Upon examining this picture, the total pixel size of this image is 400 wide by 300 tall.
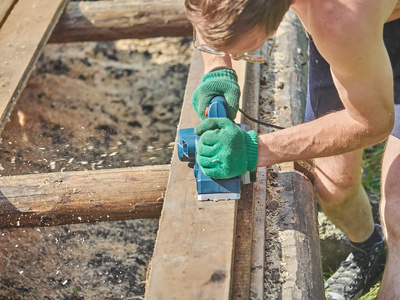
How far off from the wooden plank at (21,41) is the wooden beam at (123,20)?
133mm

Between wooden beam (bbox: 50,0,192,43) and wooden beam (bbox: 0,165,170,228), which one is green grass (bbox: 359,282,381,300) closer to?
wooden beam (bbox: 0,165,170,228)

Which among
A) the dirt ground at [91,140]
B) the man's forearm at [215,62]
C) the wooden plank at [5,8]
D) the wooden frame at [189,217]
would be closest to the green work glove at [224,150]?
the wooden frame at [189,217]

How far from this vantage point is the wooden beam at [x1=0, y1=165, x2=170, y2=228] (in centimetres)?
241

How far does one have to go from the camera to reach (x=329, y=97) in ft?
8.94

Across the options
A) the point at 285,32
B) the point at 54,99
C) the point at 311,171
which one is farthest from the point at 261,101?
the point at 54,99

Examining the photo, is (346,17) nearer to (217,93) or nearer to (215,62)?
(217,93)

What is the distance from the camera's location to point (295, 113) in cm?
297

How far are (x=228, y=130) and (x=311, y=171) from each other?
0.80 m

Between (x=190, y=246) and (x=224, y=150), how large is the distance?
38cm

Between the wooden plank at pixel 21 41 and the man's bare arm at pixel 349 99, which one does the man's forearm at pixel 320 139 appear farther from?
the wooden plank at pixel 21 41

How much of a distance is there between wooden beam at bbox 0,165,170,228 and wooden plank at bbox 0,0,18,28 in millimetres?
1661

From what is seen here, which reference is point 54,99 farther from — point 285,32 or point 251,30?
point 251,30

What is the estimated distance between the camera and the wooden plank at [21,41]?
3.07m

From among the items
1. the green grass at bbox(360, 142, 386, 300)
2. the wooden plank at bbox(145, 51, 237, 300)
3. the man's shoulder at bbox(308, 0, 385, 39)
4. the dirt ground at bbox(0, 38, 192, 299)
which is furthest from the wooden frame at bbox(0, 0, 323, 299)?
the green grass at bbox(360, 142, 386, 300)
